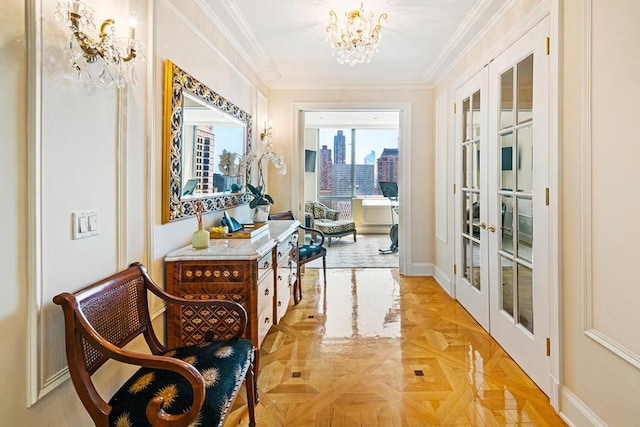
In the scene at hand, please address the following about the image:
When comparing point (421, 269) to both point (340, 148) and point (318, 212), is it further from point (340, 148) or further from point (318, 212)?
point (340, 148)

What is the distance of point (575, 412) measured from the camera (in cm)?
173

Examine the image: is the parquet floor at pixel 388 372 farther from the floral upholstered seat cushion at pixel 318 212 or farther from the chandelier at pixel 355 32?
the floral upholstered seat cushion at pixel 318 212

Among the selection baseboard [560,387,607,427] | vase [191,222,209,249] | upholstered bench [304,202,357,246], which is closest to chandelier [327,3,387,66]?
vase [191,222,209,249]

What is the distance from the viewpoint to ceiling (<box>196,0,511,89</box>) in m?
2.64

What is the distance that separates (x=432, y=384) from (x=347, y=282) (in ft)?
7.60

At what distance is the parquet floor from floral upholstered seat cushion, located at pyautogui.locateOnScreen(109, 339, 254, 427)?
20.9 inches

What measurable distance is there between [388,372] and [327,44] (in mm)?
2949

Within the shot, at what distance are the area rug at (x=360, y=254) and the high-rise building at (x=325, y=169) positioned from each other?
149 centimetres

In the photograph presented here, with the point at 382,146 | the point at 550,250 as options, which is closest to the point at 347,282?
the point at 550,250

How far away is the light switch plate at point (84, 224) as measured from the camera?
1.33 m

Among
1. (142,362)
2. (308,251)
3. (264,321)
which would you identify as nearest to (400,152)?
(308,251)

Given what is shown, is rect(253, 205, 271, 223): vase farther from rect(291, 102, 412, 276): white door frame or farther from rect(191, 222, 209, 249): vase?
rect(291, 102, 412, 276): white door frame

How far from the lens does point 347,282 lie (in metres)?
4.39

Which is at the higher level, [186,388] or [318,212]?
[318,212]
